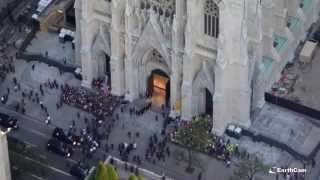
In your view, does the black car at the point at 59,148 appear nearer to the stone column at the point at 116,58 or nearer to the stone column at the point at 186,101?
the stone column at the point at 116,58

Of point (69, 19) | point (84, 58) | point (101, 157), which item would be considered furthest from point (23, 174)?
point (69, 19)

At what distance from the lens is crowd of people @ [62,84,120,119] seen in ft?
434

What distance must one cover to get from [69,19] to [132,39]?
740 inches

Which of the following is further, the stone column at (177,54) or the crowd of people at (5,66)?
the crowd of people at (5,66)

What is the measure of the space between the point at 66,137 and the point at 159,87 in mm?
12934

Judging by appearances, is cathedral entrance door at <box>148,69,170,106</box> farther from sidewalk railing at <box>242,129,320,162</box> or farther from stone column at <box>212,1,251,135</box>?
sidewalk railing at <box>242,129,320,162</box>

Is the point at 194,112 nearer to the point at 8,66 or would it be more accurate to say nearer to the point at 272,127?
the point at 272,127

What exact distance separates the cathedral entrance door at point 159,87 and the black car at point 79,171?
45.3 ft

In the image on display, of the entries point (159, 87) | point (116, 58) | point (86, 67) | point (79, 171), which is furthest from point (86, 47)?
point (79, 171)

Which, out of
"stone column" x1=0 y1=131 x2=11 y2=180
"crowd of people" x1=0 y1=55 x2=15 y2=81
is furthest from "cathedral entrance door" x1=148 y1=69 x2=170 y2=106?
"stone column" x1=0 y1=131 x2=11 y2=180

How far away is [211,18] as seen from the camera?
122m

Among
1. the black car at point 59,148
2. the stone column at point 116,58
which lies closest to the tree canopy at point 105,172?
the black car at point 59,148

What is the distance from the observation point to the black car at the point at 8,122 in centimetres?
13175

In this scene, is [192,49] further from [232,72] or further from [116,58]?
[116,58]
